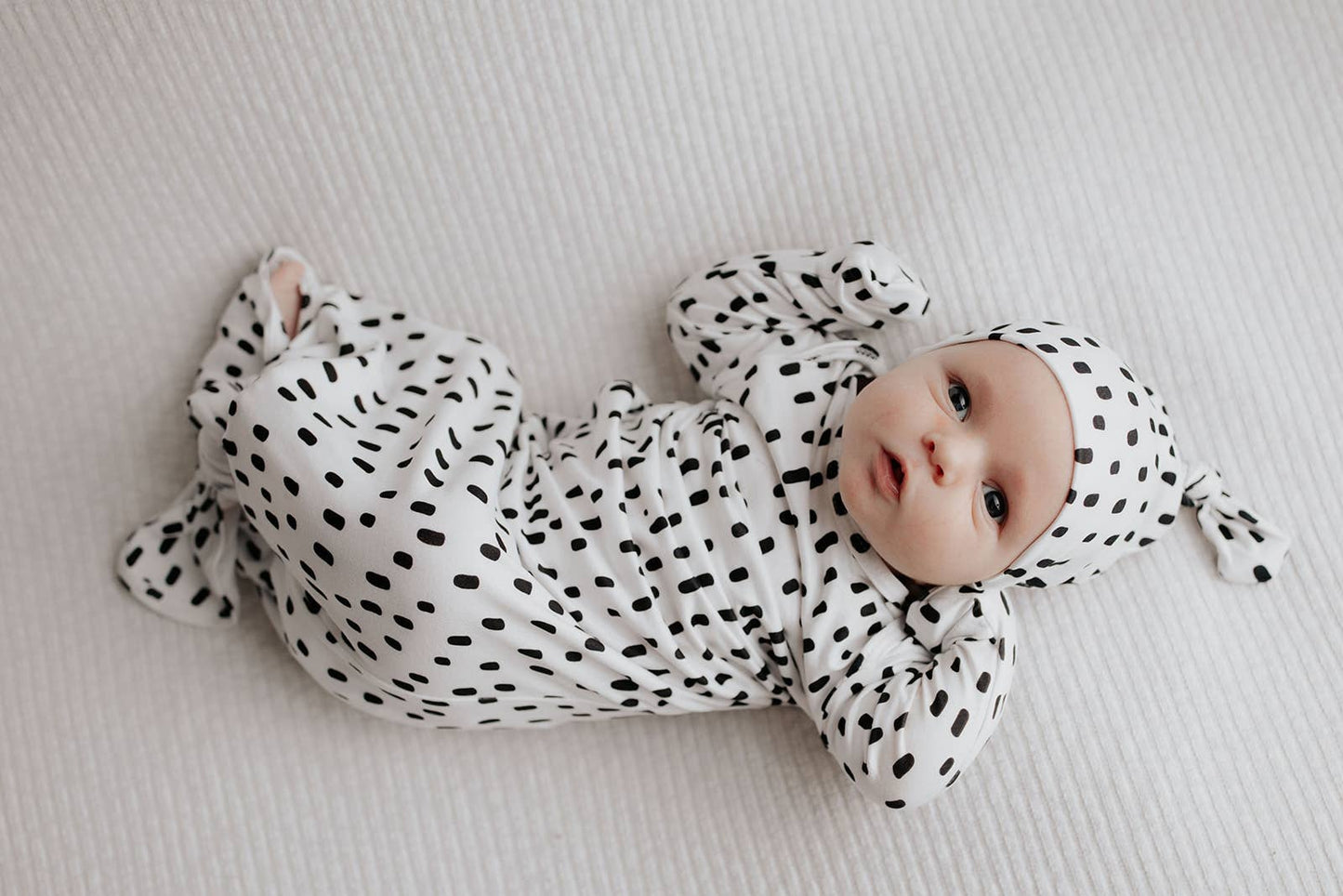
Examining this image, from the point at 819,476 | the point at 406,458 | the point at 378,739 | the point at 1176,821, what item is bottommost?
the point at 1176,821

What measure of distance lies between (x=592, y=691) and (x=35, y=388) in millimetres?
754

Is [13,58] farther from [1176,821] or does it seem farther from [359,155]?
[1176,821]

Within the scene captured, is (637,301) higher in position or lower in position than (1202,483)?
higher

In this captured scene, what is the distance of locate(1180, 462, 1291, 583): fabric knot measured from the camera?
3.51 feet

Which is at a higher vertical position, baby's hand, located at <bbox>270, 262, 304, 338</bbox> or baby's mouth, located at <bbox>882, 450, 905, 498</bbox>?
baby's hand, located at <bbox>270, 262, 304, 338</bbox>

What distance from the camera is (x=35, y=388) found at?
3.74 feet

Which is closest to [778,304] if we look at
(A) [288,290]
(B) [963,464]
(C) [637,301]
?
(C) [637,301]

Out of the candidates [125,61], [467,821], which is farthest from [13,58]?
[467,821]

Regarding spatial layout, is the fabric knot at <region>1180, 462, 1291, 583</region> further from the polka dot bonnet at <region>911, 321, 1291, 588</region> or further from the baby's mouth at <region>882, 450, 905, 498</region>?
A: the baby's mouth at <region>882, 450, 905, 498</region>

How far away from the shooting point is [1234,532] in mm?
1088

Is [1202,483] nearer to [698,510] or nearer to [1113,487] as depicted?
[1113,487]

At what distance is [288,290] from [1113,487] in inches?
36.8

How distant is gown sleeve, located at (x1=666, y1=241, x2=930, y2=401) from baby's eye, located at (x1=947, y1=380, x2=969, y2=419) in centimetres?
14

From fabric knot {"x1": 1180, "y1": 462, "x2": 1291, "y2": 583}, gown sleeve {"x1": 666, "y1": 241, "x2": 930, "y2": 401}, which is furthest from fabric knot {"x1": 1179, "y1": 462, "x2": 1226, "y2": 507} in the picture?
gown sleeve {"x1": 666, "y1": 241, "x2": 930, "y2": 401}
